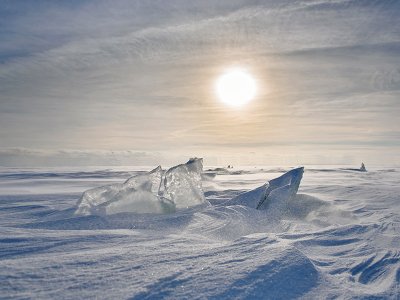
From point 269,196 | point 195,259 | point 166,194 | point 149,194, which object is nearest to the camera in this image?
point 195,259

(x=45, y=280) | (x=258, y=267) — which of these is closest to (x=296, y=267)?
(x=258, y=267)

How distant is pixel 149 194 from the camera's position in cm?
Result: 570

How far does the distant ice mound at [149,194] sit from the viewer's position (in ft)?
18.3

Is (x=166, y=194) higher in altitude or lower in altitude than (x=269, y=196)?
higher

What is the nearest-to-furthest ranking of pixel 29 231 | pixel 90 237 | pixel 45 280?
pixel 45 280 → pixel 90 237 → pixel 29 231

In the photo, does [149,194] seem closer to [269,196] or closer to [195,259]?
[269,196]

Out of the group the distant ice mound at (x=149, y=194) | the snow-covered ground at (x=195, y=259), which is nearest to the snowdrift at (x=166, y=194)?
the distant ice mound at (x=149, y=194)

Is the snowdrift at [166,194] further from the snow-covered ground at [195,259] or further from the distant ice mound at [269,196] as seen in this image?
the snow-covered ground at [195,259]

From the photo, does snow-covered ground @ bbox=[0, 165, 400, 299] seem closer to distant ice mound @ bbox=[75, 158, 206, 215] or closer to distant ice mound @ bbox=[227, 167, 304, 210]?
distant ice mound @ bbox=[75, 158, 206, 215]

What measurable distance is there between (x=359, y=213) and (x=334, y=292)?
4.21 m

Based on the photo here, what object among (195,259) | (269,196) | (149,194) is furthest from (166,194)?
(195,259)

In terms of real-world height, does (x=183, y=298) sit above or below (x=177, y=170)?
below

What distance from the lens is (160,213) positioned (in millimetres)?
5660

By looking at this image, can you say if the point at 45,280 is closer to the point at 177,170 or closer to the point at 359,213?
the point at 177,170
